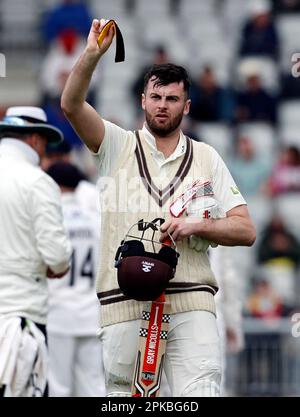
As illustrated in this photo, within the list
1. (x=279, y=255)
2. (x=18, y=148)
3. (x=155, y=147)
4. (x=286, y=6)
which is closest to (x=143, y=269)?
(x=155, y=147)

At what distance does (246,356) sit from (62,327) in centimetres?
404

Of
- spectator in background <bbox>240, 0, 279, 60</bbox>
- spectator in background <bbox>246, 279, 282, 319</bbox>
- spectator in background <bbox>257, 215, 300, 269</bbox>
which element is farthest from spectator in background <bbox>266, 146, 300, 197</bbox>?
spectator in background <bbox>240, 0, 279, 60</bbox>

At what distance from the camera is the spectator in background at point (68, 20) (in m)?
20.0

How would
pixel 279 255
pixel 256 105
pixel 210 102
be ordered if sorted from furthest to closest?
pixel 210 102, pixel 256 105, pixel 279 255

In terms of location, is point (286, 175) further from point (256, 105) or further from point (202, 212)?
point (202, 212)

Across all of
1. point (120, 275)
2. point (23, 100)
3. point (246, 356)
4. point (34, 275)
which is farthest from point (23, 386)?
point (23, 100)

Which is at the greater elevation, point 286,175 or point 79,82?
point 286,175

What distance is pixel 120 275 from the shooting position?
7074 millimetres

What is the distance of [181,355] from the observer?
7.31 meters

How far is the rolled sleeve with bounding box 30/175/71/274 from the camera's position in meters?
8.88

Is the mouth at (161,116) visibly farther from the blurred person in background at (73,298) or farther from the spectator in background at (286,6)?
the spectator in background at (286,6)

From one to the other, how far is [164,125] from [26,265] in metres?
1.93

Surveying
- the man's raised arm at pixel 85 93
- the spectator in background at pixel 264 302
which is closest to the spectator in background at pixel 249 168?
the spectator in background at pixel 264 302
